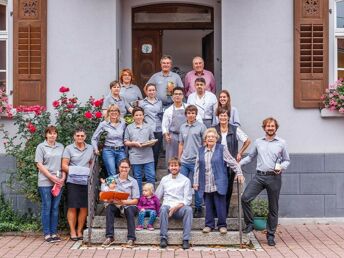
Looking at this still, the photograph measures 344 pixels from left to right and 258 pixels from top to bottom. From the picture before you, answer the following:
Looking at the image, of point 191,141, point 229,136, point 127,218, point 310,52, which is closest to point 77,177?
point 127,218

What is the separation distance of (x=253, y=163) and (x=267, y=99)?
1163 millimetres

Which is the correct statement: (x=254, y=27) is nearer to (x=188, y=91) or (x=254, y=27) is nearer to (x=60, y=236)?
(x=188, y=91)

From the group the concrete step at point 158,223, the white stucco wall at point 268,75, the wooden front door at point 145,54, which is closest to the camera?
the concrete step at point 158,223

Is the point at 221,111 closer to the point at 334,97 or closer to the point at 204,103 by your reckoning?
the point at 204,103

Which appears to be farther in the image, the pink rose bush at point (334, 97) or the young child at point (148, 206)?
the pink rose bush at point (334, 97)

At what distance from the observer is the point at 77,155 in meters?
10.5

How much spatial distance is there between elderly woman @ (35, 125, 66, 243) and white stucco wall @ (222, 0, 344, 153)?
134 inches

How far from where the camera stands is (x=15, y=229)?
11.0 m

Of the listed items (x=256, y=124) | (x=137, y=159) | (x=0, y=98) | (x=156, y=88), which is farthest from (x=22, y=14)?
(x=256, y=124)

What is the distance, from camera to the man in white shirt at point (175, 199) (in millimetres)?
9867

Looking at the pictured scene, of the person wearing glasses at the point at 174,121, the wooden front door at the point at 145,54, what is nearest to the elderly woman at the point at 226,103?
Result: the person wearing glasses at the point at 174,121

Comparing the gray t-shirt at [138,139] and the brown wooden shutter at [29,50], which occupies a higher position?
the brown wooden shutter at [29,50]

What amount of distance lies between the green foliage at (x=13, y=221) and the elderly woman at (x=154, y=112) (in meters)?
2.25

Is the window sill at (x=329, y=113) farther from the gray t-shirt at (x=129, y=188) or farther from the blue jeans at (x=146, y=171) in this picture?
the gray t-shirt at (x=129, y=188)
